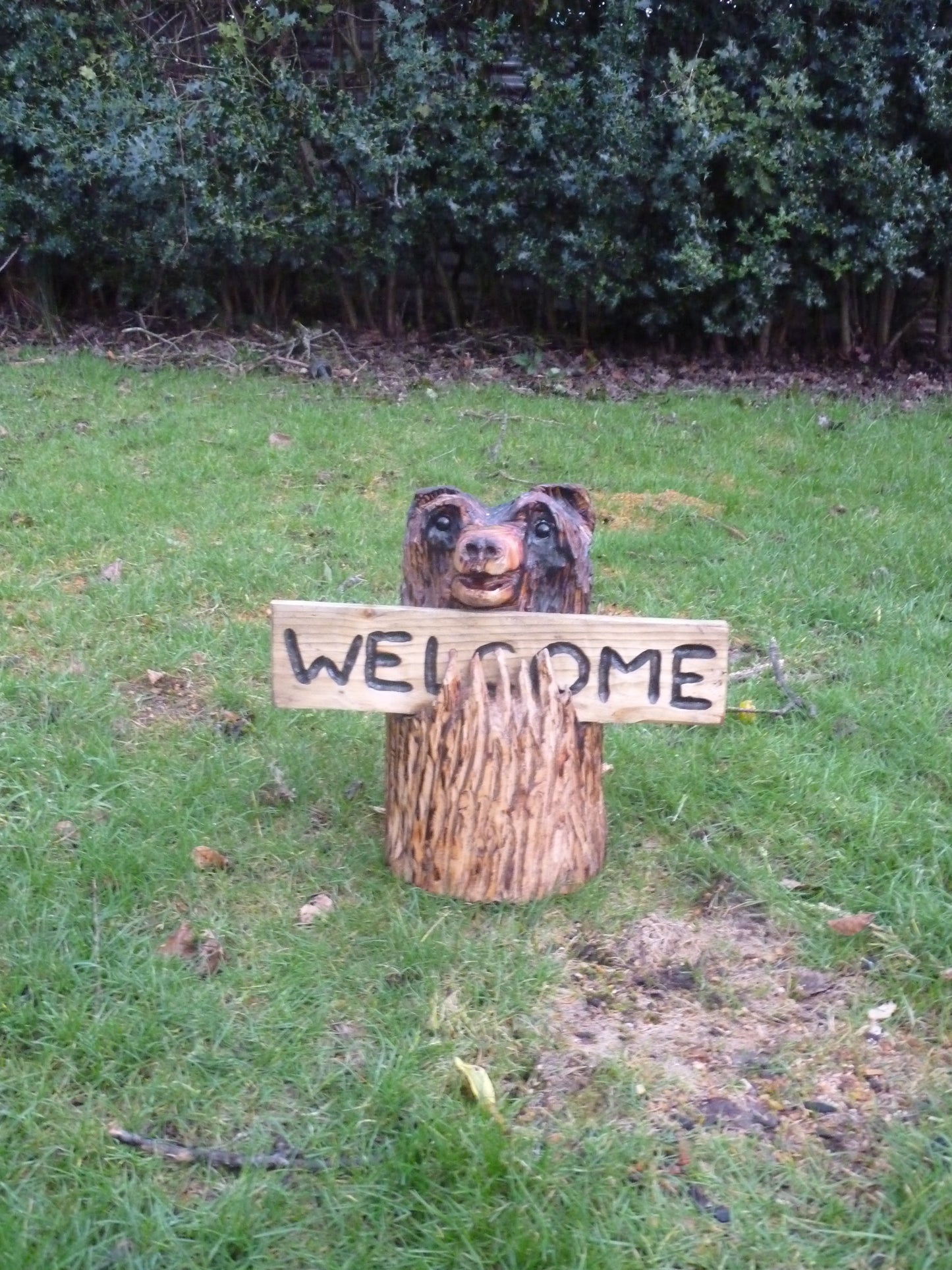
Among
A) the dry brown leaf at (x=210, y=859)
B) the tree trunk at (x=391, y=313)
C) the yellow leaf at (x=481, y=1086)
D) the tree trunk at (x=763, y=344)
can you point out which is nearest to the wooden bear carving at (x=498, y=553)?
the dry brown leaf at (x=210, y=859)

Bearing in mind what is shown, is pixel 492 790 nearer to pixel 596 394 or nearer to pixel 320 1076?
pixel 320 1076

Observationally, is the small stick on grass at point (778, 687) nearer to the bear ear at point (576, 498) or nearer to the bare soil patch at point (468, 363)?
the bear ear at point (576, 498)

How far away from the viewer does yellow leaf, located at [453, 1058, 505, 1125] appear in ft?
7.40

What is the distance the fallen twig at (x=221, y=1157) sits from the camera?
2162 mm

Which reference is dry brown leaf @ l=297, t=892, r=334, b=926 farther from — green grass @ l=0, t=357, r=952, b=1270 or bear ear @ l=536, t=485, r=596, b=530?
bear ear @ l=536, t=485, r=596, b=530

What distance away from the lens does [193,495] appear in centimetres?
576

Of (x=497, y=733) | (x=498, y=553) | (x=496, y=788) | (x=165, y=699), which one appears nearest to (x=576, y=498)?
(x=498, y=553)

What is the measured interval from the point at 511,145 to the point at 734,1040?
7.59m

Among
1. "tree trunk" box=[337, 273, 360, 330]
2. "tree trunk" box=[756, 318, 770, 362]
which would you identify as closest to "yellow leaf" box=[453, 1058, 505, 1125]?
"tree trunk" box=[756, 318, 770, 362]

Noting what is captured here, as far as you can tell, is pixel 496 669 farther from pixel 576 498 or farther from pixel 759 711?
pixel 759 711

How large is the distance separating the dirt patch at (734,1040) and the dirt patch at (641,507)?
2969mm

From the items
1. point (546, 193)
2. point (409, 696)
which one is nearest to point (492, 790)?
point (409, 696)

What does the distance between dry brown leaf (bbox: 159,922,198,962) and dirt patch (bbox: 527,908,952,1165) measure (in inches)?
32.0

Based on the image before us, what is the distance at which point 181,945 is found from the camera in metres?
2.73
